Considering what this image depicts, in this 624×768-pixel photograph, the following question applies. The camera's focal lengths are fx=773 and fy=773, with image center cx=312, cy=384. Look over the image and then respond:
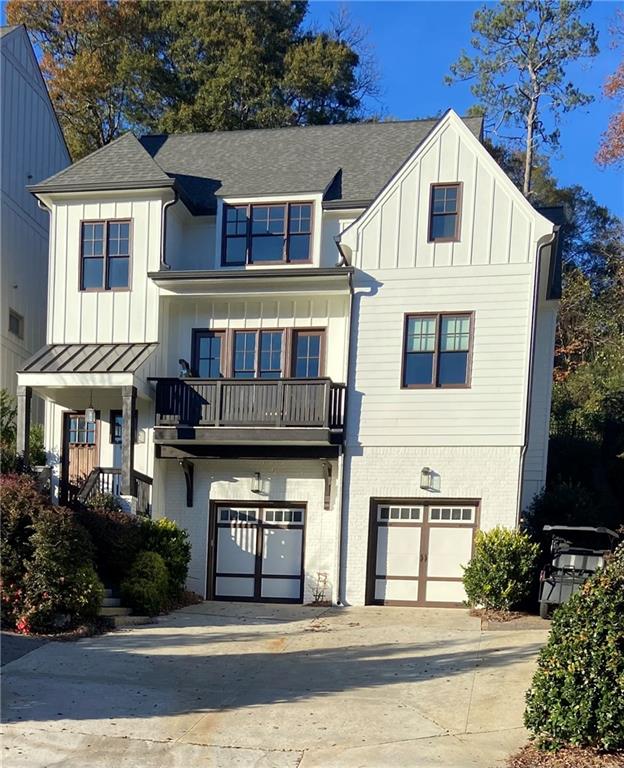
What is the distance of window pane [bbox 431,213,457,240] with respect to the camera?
A: 16141 mm

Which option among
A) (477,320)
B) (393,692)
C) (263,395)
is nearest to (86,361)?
(263,395)

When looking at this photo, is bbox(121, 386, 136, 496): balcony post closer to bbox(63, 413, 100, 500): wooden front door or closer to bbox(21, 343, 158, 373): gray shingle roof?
bbox(21, 343, 158, 373): gray shingle roof

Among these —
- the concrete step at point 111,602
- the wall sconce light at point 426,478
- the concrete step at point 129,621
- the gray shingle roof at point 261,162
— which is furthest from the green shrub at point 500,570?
the gray shingle roof at point 261,162

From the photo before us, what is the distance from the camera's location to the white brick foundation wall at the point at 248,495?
16.6 m

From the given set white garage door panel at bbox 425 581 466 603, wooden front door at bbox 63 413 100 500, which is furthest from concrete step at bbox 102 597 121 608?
white garage door panel at bbox 425 581 466 603

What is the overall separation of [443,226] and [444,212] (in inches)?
11.9

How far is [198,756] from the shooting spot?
7.11 metres

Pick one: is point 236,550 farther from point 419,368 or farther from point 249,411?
point 419,368

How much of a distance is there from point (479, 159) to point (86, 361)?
9.40 metres

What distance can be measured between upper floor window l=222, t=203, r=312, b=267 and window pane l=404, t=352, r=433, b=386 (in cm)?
370

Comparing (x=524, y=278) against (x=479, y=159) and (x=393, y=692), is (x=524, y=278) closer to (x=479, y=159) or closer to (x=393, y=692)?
(x=479, y=159)

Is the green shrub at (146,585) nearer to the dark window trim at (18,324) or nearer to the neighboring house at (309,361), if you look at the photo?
the neighboring house at (309,361)

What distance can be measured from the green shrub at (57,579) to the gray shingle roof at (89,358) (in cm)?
458

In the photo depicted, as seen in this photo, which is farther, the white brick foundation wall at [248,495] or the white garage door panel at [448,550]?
the white brick foundation wall at [248,495]
